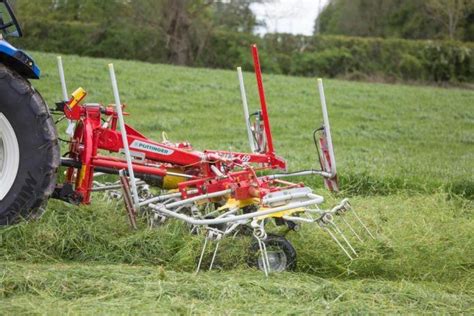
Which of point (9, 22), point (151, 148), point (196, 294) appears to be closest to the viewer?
point (196, 294)

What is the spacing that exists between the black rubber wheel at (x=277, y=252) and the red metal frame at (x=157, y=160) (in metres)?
0.40

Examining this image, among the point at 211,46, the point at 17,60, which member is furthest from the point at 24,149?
the point at 211,46

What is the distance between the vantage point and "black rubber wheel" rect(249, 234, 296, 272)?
5.16 metres

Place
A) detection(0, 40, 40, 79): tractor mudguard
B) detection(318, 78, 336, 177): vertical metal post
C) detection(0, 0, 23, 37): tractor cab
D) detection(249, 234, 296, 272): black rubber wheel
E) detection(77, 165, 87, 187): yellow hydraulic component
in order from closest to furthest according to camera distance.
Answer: detection(249, 234, 296, 272): black rubber wheel, detection(0, 40, 40, 79): tractor mudguard, detection(77, 165, 87, 187): yellow hydraulic component, detection(318, 78, 336, 177): vertical metal post, detection(0, 0, 23, 37): tractor cab

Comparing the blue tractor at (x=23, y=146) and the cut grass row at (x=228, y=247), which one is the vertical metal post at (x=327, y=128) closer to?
the cut grass row at (x=228, y=247)

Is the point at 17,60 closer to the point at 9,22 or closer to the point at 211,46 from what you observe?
the point at 9,22

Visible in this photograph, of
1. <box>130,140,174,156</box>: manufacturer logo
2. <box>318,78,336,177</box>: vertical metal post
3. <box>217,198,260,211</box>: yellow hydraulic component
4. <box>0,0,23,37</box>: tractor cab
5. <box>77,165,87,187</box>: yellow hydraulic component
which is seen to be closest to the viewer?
<box>217,198,260,211</box>: yellow hydraulic component

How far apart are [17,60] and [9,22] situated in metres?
0.98

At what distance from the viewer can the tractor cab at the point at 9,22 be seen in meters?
6.00

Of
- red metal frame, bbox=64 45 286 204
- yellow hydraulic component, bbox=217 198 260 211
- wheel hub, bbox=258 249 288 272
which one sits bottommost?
wheel hub, bbox=258 249 288 272

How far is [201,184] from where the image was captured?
566cm

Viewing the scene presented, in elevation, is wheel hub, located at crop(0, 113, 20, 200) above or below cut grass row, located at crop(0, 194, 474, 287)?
above

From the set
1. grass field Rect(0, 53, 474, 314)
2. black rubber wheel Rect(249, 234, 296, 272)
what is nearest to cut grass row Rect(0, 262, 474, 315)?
grass field Rect(0, 53, 474, 314)

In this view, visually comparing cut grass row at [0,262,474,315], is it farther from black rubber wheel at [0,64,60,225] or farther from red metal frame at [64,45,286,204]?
red metal frame at [64,45,286,204]
